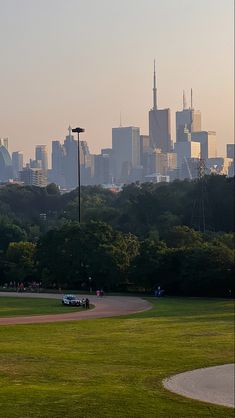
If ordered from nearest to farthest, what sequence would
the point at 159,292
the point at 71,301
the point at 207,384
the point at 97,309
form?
the point at 207,384 < the point at 97,309 < the point at 71,301 < the point at 159,292

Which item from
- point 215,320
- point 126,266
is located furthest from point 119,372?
point 126,266

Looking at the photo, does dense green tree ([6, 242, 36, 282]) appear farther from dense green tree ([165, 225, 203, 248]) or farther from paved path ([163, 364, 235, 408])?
paved path ([163, 364, 235, 408])

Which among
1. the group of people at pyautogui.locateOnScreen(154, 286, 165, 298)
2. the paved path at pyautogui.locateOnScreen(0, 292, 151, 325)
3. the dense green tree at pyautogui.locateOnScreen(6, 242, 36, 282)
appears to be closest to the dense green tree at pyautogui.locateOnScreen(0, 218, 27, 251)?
the dense green tree at pyautogui.locateOnScreen(6, 242, 36, 282)

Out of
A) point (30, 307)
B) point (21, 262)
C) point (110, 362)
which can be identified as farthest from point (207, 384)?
point (21, 262)

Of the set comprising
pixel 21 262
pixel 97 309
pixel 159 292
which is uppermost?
pixel 21 262

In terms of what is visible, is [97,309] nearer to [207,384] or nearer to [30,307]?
[30,307]

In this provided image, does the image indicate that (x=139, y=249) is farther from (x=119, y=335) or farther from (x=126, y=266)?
(x=119, y=335)

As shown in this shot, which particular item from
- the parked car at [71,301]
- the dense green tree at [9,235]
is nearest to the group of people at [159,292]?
the parked car at [71,301]
